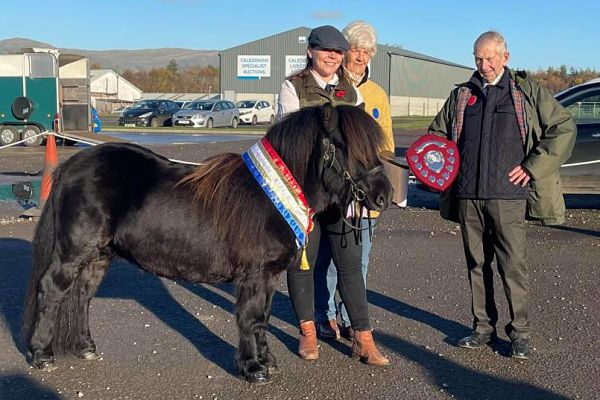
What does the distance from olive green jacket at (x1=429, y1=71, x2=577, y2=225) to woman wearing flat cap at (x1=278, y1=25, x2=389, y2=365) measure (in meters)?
1.12

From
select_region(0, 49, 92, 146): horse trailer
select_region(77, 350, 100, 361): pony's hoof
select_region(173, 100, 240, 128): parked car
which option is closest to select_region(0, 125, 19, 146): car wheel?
select_region(0, 49, 92, 146): horse trailer

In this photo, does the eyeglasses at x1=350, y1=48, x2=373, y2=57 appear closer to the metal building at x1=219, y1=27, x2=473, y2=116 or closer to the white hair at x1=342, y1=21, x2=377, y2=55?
the white hair at x1=342, y1=21, x2=377, y2=55

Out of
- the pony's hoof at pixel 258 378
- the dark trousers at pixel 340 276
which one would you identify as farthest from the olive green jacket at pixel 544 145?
the pony's hoof at pixel 258 378

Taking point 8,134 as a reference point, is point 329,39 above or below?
above

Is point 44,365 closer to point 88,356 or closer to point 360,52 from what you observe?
point 88,356

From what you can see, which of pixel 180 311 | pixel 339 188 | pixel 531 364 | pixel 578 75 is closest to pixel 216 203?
pixel 339 188

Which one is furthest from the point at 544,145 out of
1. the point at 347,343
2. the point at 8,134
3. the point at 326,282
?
the point at 8,134

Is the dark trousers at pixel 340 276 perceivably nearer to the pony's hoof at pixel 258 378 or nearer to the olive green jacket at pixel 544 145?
the pony's hoof at pixel 258 378

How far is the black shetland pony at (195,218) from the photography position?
423 centimetres

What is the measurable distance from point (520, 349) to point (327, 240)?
1.48 meters

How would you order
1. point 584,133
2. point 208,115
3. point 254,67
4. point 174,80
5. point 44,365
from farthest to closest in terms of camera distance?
point 174,80, point 254,67, point 208,115, point 584,133, point 44,365

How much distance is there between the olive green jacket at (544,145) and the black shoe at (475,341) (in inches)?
35.5

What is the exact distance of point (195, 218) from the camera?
A: 442 centimetres

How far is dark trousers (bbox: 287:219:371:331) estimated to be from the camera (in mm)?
4758
